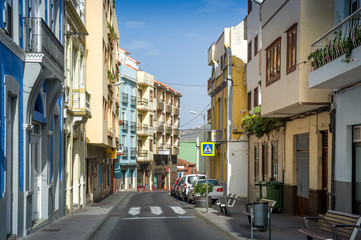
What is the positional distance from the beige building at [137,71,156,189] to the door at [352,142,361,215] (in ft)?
171

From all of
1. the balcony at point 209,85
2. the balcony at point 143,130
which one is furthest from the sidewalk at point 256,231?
the balcony at point 143,130

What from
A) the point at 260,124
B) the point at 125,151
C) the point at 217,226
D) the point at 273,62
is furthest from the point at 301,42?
the point at 125,151

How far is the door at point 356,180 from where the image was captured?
13284mm

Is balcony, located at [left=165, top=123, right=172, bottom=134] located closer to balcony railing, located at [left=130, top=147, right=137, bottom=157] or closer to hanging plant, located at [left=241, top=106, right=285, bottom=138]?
balcony railing, located at [left=130, top=147, right=137, bottom=157]

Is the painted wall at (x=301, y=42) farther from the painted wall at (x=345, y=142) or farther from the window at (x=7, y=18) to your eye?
the window at (x=7, y=18)

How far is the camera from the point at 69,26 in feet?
67.9

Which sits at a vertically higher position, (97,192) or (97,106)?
(97,106)

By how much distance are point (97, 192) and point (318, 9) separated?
20822 mm

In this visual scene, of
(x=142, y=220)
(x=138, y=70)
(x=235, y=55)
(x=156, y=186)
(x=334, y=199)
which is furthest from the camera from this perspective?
(x=156, y=186)

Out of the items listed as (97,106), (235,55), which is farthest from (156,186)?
(97,106)

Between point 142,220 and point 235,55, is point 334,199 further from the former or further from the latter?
point 235,55

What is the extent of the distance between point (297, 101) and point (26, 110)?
7.80 meters

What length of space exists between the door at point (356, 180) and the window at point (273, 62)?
16.9 ft

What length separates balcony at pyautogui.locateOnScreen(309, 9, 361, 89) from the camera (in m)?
11.5
